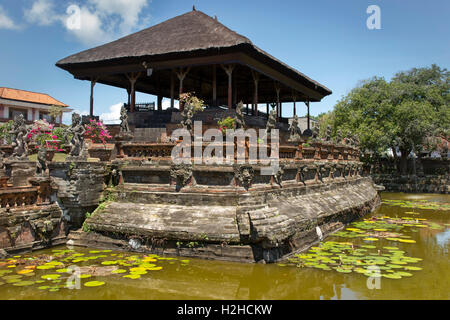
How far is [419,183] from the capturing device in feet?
99.4

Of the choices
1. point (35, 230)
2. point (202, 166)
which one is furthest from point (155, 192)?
point (35, 230)

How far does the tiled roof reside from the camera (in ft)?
121

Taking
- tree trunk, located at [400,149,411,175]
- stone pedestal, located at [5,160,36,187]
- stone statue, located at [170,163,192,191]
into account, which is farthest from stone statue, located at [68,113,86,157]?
tree trunk, located at [400,149,411,175]

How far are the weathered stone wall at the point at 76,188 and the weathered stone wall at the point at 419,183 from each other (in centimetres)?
2719

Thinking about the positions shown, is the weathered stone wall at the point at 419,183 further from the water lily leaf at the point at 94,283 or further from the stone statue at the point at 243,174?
the water lily leaf at the point at 94,283

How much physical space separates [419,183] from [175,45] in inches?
940

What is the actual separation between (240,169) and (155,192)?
252 centimetres

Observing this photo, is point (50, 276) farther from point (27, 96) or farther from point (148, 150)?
point (27, 96)

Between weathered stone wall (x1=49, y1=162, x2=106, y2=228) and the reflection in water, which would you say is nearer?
weathered stone wall (x1=49, y1=162, x2=106, y2=228)

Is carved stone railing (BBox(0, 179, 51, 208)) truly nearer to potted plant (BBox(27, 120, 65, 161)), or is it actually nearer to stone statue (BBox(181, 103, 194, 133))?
stone statue (BBox(181, 103, 194, 133))

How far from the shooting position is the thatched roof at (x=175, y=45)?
630 inches

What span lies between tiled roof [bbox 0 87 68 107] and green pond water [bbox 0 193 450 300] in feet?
109

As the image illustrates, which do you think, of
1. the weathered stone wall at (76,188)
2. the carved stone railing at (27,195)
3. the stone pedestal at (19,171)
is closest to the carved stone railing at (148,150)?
the weathered stone wall at (76,188)
